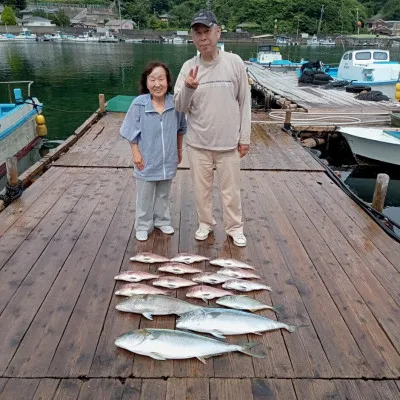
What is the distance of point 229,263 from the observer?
3.30 m

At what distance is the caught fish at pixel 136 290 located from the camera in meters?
2.86

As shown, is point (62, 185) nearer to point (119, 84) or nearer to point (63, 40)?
point (119, 84)

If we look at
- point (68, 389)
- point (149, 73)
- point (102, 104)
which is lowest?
point (102, 104)

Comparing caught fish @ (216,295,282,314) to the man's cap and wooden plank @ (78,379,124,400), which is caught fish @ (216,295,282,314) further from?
the man's cap

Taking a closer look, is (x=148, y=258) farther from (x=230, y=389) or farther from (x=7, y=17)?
(x=7, y=17)

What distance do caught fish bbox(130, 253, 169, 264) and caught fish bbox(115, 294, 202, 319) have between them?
629mm

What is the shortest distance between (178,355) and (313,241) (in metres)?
2.10

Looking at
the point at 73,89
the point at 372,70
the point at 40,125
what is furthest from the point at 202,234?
the point at 73,89

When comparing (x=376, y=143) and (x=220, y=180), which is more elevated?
(x=220, y=180)

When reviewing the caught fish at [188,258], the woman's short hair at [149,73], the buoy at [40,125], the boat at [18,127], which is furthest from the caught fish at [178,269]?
the buoy at [40,125]

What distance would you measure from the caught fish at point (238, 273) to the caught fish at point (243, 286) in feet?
0.35

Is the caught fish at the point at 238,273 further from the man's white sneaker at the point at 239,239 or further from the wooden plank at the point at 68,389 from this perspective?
the wooden plank at the point at 68,389

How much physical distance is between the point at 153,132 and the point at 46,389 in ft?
6.98

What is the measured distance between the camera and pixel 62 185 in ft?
17.5
